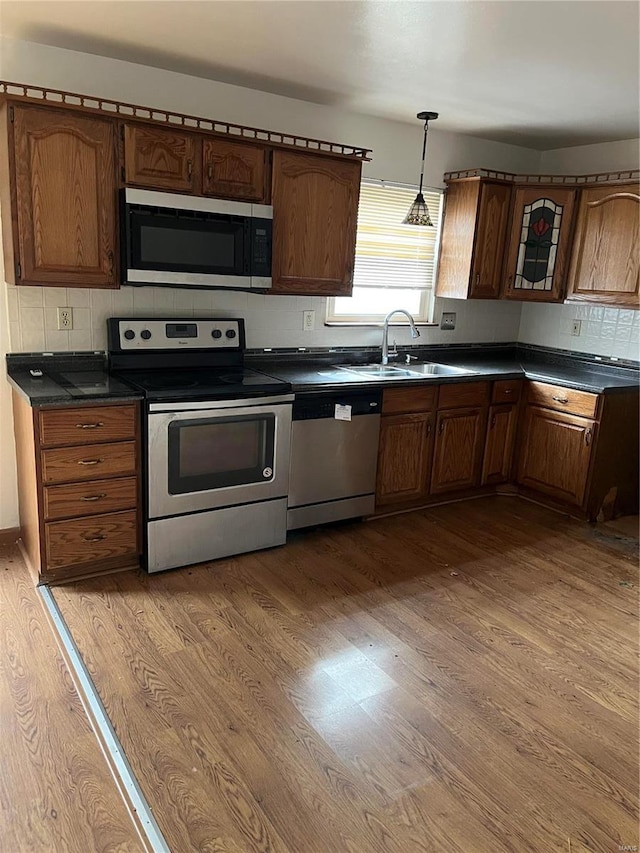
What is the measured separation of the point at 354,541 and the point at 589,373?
206 centimetres

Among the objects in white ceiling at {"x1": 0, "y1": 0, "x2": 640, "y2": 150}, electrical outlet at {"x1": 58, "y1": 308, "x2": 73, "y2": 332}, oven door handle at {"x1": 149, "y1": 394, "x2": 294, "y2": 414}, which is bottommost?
oven door handle at {"x1": 149, "y1": 394, "x2": 294, "y2": 414}

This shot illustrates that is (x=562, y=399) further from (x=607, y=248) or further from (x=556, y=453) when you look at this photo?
(x=607, y=248)

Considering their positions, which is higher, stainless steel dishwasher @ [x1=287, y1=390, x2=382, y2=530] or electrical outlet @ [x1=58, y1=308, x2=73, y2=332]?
electrical outlet @ [x1=58, y1=308, x2=73, y2=332]

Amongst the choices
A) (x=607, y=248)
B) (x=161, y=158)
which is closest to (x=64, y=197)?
(x=161, y=158)

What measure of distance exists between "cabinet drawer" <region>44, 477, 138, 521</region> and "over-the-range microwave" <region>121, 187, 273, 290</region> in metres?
0.95

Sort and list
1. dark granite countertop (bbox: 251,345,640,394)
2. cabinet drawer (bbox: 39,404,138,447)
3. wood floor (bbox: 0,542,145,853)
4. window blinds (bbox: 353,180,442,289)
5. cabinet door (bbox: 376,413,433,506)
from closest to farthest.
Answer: wood floor (bbox: 0,542,145,853) → cabinet drawer (bbox: 39,404,138,447) → dark granite countertop (bbox: 251,345,640,394) → cabinet door (bbox: 376,413,433,506) → window blinds (bbox: 353,180,442,289)

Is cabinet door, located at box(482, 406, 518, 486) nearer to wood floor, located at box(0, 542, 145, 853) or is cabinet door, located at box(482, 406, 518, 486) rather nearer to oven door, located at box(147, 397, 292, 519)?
oven door, located at box(147, 397, 292, 519)

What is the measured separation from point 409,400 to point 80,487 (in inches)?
73.6

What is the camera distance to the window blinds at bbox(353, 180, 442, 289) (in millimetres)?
4016

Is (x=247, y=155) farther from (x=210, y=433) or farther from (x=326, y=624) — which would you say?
(x=326, y=624)

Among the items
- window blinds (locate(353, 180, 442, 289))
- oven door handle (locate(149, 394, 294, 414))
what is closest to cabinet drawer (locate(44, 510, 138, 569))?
oven door handle (locate(149, 394, 294, 414))

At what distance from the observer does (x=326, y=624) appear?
8.73ft

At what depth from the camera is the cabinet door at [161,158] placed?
112 inches

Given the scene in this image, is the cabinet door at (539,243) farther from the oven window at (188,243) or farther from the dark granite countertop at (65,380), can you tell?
the dark granite countertop at (65,380)
